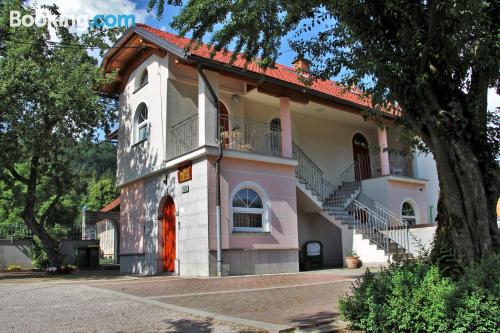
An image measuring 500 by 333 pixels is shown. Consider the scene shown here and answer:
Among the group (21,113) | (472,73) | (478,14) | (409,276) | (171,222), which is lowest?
(409,276)

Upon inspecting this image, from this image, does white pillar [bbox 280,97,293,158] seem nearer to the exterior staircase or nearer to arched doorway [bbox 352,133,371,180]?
the exterior staircase

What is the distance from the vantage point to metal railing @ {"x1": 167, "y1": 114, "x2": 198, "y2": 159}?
1388 cm

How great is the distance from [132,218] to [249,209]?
17.0 ft

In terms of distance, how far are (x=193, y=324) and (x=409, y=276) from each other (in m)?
2.73

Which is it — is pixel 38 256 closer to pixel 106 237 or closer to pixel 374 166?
pixel 106 237

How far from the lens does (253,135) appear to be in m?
15.6

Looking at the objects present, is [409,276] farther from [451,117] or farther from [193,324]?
[193,324]

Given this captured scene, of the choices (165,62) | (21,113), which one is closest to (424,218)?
(165,62)

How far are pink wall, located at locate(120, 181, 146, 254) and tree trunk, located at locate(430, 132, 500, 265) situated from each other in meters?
12.0

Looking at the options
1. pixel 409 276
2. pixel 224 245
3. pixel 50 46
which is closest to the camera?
pixel 409 276

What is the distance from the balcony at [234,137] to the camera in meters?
13.9

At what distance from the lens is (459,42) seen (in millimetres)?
5430

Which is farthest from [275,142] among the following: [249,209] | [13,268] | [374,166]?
[13,268]

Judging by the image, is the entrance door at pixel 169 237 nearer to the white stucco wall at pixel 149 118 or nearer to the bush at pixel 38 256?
the white stucco wall at pixel 149 118
